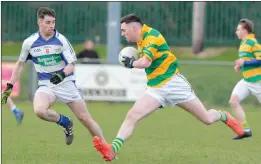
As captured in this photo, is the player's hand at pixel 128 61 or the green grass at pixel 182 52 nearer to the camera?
the player's hand at pixel 128 61

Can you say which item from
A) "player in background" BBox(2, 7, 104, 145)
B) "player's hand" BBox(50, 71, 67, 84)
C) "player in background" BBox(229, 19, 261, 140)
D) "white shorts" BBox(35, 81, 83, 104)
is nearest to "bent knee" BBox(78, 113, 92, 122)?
"player in background" BBox(2, 7, 104, 145)

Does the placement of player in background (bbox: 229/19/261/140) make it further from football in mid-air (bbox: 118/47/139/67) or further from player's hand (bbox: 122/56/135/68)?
player's hand (bbox: 122/56/135/68)

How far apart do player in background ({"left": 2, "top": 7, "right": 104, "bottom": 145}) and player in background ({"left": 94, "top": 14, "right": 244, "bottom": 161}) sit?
1.15 m

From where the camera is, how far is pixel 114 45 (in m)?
23.2

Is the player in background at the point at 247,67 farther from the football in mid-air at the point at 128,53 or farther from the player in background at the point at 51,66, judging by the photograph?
the football in mid-air at the point at 128,53

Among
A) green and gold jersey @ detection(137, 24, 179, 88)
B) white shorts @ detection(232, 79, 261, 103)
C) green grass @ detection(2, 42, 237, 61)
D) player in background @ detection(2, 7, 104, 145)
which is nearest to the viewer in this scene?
green and gold jersey @ detection(137, 24, 179, 88)

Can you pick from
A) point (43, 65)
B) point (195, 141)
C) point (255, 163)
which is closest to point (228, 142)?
point (195, 141)

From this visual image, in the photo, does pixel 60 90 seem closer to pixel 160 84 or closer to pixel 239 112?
pixel 160 84

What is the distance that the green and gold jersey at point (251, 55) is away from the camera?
13.4 m

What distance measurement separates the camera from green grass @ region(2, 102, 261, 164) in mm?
10477

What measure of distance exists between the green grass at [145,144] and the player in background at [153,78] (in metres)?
0.68

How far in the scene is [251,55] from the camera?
44.1 ft

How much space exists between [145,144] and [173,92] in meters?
2.53

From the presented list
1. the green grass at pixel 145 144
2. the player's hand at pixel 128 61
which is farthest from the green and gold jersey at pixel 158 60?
the green grass at pixel 145 144
